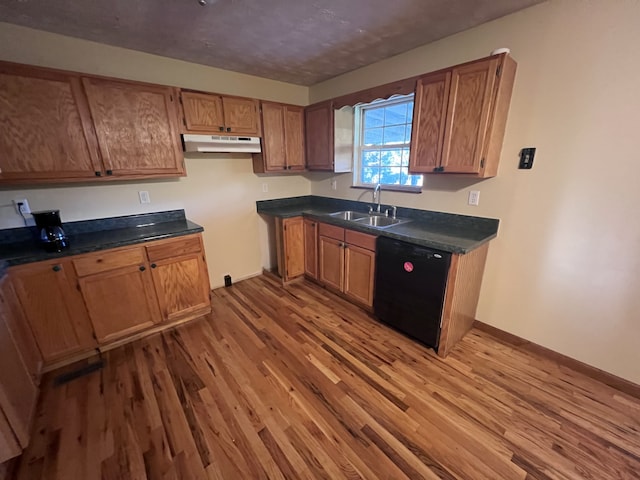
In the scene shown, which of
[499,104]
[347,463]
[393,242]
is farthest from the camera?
[393,242]

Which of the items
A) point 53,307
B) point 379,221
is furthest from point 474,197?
point 53,307

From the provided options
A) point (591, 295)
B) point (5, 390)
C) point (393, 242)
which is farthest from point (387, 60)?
point (5, 390)

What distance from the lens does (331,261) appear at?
2908 millimetres

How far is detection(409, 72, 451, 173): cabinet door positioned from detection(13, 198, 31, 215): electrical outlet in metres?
3.17

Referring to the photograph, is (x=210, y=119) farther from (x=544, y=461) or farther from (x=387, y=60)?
(x=544, y=461)

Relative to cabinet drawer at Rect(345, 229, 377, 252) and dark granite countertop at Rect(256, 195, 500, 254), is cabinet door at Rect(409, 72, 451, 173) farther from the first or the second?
cabinet drawer at Rect(345, 229, 377, 252)

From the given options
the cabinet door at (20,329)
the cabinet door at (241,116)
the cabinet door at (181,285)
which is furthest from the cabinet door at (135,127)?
the cabinet door at (20,329)

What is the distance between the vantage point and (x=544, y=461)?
1.36 meters

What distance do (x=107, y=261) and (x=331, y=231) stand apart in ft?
6.45

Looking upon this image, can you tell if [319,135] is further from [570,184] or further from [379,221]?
[570,184]

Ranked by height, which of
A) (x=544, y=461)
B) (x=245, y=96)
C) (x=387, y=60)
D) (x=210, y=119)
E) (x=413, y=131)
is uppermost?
(x=387, y=60)

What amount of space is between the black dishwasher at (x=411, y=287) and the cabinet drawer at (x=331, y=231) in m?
0.50

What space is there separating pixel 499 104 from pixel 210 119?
8.06 feet

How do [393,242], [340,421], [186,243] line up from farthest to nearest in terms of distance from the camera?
[186,243]
[393,242]
[340,421]
